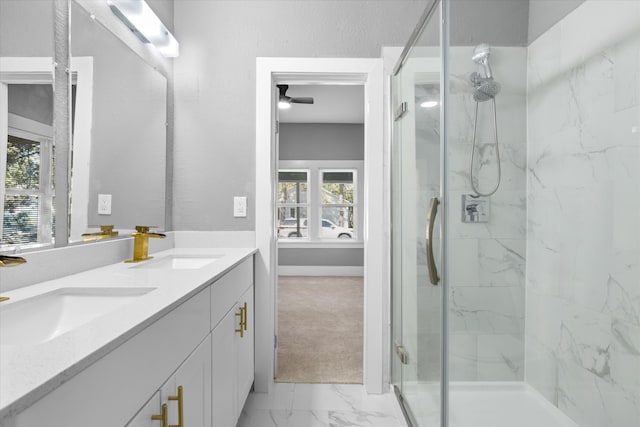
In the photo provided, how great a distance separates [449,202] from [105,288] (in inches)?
47.9

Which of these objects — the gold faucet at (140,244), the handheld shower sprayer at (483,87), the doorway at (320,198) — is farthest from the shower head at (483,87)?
the doorway at (320,198)

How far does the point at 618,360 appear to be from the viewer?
1.42 m

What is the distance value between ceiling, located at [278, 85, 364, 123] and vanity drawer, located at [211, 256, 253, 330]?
2818 millimetres

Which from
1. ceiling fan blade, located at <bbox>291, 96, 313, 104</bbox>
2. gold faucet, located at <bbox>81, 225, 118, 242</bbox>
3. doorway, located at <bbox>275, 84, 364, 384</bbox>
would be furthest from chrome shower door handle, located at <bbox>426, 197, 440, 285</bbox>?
doorway, located at <bbox>275, 84, 364, 384</bbox>

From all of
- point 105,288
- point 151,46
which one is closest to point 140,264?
point 105,288

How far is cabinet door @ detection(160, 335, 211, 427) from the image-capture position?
916 millimetres

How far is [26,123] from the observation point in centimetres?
113

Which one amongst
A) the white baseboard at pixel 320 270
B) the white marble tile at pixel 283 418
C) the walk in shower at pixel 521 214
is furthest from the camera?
the white baseboard at pixel 320 270

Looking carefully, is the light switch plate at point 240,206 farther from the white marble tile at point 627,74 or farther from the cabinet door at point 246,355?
the white marble tile at point 627,74

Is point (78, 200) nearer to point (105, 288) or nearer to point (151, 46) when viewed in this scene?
point (105, 288)

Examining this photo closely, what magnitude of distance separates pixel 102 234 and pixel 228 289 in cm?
58

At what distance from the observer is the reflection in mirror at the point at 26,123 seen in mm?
1049

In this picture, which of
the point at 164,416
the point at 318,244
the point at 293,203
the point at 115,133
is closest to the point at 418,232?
the point at 164,416

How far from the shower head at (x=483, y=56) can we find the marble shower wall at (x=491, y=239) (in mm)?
37
